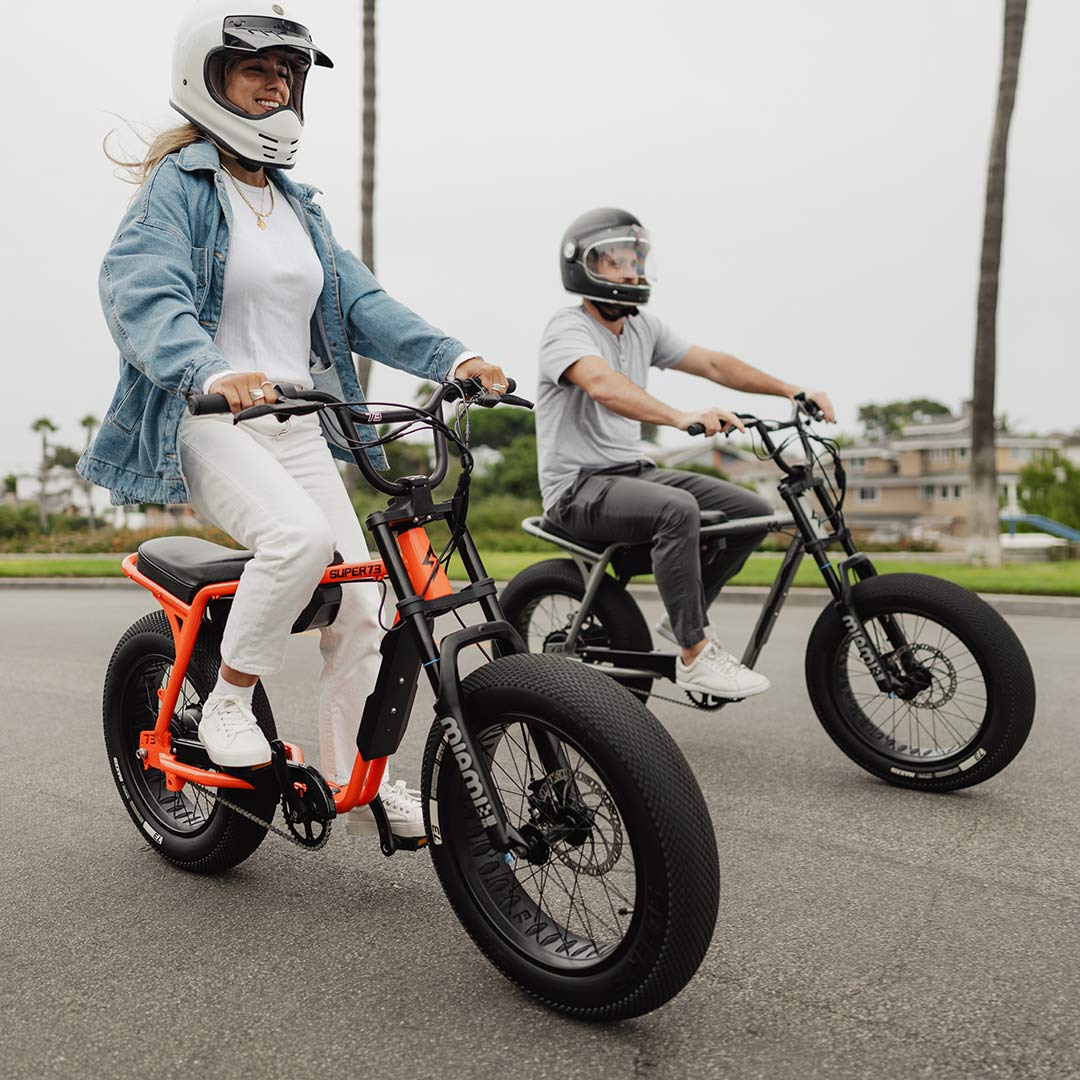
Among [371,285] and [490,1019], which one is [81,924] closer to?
[490,1019]

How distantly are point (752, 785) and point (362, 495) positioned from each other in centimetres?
2081

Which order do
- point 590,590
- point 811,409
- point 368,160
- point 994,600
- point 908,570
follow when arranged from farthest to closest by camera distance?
point 368,160, point 908,570, point 994,600, point 590,590, point 811,409

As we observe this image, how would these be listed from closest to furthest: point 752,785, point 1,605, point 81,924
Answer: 1. point 81,924
2. point 752,785
3. point 1,605

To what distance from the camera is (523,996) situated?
286 cm

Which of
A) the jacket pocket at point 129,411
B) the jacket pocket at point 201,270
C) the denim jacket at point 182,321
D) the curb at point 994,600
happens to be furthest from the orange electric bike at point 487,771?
the curb at point 994,600

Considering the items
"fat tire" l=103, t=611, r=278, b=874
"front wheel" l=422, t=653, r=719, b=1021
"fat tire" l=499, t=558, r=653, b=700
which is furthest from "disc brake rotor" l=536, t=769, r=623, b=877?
"fat tire" l=499, t=558, r=653, b=700

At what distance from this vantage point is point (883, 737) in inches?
190

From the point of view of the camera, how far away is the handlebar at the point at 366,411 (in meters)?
2.78

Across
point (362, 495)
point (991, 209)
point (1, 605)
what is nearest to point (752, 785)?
point (1, 605)

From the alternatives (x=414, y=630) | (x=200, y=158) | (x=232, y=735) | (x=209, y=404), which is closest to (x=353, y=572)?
(x=414, y=630)

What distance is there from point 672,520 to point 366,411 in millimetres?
2141

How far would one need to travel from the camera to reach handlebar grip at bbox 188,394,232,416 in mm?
2760

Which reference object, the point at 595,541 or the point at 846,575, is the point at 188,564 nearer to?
the point at 595,541

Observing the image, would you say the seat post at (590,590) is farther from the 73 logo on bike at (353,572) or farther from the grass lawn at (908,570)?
the grass lawn at (908,570)
